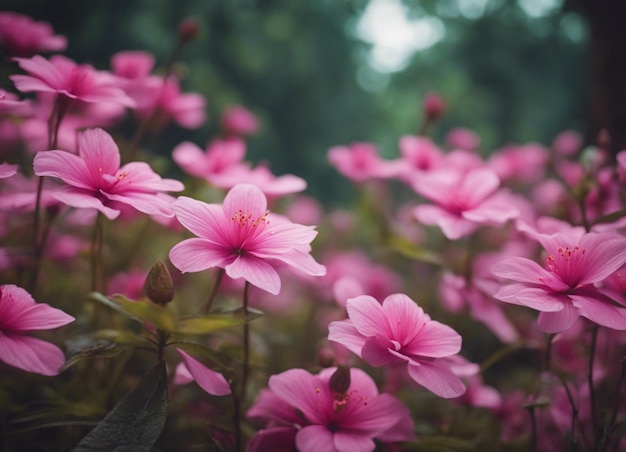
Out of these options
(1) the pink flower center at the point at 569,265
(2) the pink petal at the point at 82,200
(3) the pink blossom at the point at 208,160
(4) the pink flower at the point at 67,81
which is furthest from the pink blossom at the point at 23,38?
(1) the pink flower center at the point at 569,265

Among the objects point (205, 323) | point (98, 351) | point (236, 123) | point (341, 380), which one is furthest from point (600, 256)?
point (236, 123)

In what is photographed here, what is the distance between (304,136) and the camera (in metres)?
2.55

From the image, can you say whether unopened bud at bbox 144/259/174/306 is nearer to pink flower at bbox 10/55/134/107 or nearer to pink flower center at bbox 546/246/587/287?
pink flower at bbox 10/55/134/107

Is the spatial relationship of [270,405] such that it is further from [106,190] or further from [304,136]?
[304,136]

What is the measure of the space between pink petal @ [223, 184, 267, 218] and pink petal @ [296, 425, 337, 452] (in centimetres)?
25

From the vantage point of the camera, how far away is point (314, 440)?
19.4 inches

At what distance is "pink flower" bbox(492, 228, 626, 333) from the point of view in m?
0.51

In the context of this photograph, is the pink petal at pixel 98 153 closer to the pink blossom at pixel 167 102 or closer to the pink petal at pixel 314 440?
the pink blossom at pixel 167 102

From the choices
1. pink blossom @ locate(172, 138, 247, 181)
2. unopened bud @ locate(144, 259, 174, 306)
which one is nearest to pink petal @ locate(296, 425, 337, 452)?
unopened bud @ locate(144, 259, 174, 306)

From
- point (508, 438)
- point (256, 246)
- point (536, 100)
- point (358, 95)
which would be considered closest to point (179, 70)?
point (256, 246)

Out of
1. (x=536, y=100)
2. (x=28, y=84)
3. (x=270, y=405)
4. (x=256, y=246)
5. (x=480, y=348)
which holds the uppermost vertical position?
(x=536, y=100)

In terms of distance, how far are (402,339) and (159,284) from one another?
282 mm

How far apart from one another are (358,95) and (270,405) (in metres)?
2.54

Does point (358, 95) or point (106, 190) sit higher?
point (358, 95)
